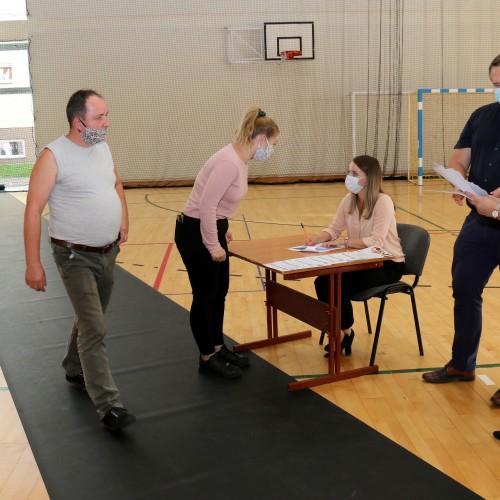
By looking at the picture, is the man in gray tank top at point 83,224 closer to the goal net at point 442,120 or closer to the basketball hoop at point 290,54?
the basketball hoop at point 290,54

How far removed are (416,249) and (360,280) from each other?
39 centimetres

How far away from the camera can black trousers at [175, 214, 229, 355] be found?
3369mm

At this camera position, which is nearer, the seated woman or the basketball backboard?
the seated woman

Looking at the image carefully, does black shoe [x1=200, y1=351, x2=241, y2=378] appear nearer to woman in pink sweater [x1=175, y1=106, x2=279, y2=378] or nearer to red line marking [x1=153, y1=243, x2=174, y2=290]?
woman in pink sweater [x1=175, y1=106, x2=279, y2=378]

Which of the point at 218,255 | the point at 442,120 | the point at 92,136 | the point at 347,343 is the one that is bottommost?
the point at 347,343

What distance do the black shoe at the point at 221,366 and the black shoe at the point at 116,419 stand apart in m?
0.72

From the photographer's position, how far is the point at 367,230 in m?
3.71

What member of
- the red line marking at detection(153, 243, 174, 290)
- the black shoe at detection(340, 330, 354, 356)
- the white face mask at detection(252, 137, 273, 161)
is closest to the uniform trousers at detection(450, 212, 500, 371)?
the black shoe at detection(340, 330, 354, 356)

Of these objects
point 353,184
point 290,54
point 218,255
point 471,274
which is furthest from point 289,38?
point 471,274

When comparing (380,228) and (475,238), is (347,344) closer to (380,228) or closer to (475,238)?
(380,228)

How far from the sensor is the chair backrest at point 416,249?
3695mm

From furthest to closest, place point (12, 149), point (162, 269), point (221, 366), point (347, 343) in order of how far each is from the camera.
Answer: point (12, 149) → point (162, 269) → point (347, 343) → point (221, 366)

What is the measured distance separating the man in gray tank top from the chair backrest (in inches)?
68.7

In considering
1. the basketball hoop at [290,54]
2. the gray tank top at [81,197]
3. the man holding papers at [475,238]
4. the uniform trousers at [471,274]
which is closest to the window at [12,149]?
the basketball hoop at [290,54]
